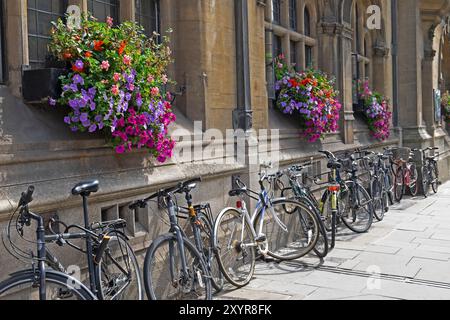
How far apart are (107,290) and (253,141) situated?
296 cm

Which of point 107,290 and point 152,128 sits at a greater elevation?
point 152,128

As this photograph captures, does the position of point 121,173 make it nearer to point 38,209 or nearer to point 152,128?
point 152,128

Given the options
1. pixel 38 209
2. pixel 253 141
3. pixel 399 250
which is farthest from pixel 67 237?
pixel 399 250

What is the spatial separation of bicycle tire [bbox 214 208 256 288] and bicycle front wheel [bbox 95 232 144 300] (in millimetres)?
1127

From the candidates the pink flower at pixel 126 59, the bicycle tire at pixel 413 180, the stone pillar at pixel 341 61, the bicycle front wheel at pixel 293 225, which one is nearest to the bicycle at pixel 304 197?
the bicycle front wheel at pixel 293 225

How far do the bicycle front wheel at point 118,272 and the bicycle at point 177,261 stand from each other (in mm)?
143

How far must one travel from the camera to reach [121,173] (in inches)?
166

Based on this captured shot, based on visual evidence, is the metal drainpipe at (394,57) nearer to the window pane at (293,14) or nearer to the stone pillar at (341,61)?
the stone pillar at (341,61)

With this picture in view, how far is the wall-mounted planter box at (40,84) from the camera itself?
3.57 m

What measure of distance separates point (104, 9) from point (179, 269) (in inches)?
89.7

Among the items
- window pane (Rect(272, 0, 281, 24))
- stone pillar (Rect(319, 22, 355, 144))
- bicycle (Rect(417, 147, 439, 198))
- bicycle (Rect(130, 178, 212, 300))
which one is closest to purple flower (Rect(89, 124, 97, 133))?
bicycle (Rect(130, 178, 212, 300))

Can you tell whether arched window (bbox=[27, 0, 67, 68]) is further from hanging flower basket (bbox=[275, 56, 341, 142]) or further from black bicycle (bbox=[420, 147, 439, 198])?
black bicycle (bbox=[420, 147, 439, 198])

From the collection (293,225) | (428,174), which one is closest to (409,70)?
(428,174)

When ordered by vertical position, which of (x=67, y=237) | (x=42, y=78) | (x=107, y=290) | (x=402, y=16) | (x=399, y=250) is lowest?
(x=399, y=250)
